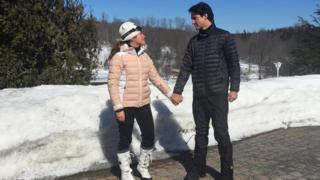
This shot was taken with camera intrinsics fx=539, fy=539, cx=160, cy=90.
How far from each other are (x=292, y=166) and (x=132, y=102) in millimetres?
2408

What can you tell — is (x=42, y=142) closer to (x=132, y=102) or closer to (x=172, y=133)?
(x=132, y=102)

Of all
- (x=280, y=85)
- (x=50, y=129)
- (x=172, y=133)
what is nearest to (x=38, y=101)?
(x=50, y=129)

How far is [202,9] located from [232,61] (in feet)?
2.16

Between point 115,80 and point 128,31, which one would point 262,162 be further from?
point 128,31

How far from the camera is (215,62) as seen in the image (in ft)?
19.4

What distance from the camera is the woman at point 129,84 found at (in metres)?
5.73

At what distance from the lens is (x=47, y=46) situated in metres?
10.1

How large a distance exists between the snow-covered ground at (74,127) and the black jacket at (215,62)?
71.0 inches

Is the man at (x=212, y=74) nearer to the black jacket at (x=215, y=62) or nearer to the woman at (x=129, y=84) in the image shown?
the black jacket at (x=215, y=62)

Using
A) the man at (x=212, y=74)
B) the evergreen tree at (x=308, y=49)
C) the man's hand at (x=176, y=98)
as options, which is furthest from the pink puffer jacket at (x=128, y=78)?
the evergreen tree at (x=308, y=49)

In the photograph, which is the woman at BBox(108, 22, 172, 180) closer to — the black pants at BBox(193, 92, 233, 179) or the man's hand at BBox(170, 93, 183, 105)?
the man's hand at BBox(170, 93, 183, 105)

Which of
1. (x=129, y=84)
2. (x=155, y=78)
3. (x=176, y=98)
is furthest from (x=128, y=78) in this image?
(x=176, y=98)

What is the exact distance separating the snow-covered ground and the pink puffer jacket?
139 centimetres

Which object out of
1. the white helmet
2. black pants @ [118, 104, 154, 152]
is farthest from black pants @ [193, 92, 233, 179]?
the white helmet
